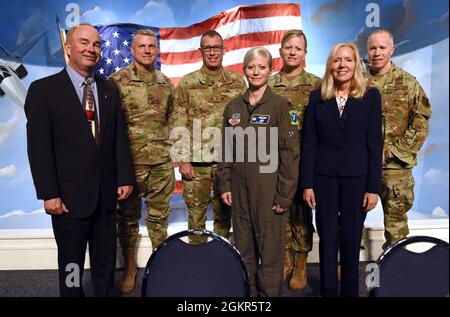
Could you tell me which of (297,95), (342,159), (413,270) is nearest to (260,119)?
(342,159)

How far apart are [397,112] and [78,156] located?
1.99m

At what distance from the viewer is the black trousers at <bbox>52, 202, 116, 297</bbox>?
6.13ft

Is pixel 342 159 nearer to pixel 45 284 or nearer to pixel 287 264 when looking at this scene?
pixel 287 264

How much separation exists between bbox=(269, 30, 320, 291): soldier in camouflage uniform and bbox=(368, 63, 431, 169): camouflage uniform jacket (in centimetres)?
46

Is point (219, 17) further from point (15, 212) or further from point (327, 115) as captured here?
point (15, 212)

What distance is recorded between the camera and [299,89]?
8.20ft

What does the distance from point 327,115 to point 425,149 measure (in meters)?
1.94

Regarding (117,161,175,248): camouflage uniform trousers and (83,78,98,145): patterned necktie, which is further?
(117,161,175,248): camouflage uniform trousers

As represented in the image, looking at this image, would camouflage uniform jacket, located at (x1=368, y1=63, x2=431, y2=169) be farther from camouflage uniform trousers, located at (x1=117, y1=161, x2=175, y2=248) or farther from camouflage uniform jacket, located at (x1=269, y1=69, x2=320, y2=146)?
camouflage uniform trousers, located at (x1=117, y1=161, x2=175, y2=248)

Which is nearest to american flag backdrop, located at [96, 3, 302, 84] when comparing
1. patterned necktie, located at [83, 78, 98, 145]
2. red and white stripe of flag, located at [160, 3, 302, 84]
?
red and white stripe of flag, located at [160, 3, 302, 84]

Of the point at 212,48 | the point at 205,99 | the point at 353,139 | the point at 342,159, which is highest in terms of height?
the point at 212,48

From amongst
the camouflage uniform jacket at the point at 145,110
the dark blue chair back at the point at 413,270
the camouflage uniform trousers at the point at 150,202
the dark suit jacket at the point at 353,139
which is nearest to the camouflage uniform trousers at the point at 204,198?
the camouflage uniform trousers at the point at 150,202

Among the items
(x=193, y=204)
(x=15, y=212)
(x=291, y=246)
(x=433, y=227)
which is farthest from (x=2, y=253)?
(x=433, y=227)
